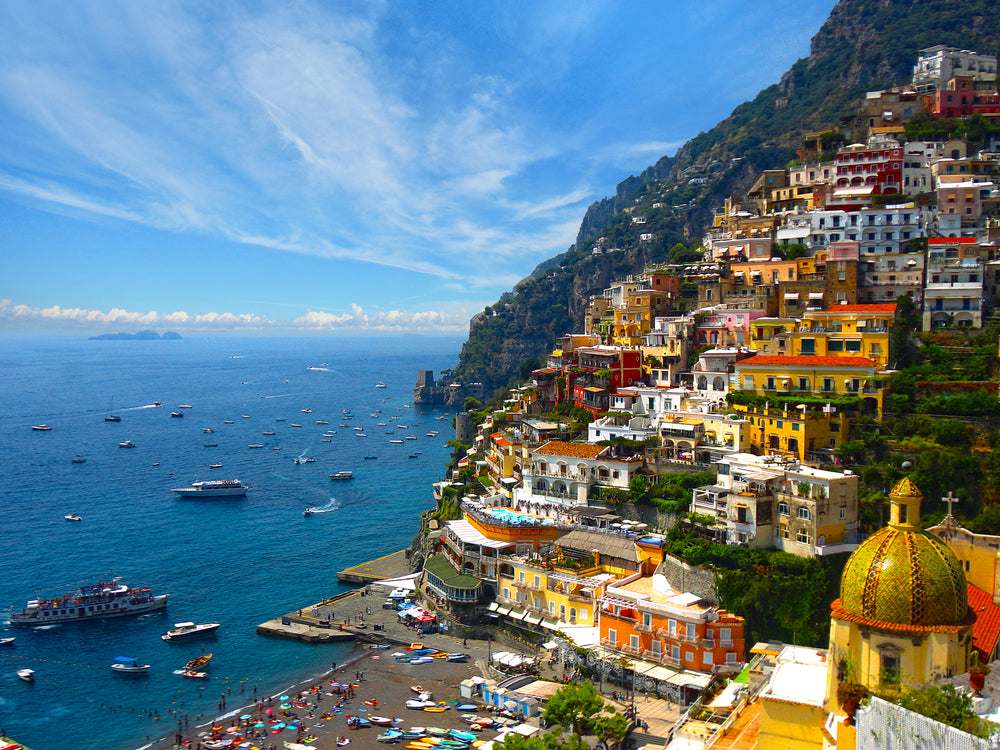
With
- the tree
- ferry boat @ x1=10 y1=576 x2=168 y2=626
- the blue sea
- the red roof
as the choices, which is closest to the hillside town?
the red roof

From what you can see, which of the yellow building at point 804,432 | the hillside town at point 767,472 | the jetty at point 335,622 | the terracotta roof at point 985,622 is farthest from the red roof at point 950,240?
the jetty at point 335,622

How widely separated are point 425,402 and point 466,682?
11632cm

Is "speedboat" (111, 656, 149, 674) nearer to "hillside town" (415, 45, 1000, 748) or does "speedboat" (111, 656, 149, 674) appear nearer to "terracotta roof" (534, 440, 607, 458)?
"hillside town" (415, 45, 1000, 748)

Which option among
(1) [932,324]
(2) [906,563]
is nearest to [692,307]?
(1) [932,324]

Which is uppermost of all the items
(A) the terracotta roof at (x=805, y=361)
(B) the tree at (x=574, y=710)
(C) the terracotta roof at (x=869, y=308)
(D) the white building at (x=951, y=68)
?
(D) the white building at (x=951, y=68)

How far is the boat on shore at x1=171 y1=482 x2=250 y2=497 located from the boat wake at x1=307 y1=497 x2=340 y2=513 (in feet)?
32.3

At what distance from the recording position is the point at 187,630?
141ft

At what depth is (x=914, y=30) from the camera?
9594 cm

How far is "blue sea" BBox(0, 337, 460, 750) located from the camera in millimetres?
37156

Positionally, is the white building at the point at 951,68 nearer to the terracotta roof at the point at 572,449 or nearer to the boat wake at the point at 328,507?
the terracotta roof at the point at 572,449

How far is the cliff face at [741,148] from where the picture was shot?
9419cm

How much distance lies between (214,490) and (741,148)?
8882 cm

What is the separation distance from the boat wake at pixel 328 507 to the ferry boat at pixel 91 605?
22610 millimetres

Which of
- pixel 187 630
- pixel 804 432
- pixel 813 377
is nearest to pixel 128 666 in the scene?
pixel 187 630
